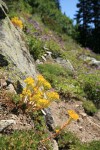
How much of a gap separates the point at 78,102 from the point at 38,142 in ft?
18.6

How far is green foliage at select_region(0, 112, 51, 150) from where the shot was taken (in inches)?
246

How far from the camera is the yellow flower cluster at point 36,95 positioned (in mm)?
7204

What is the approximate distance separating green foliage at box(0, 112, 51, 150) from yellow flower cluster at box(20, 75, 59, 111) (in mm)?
572

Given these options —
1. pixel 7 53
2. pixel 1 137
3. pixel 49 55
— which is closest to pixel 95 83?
pixel 49 55

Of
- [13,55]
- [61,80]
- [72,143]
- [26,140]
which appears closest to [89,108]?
[61,80]

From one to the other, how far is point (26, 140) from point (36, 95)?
3.73ft

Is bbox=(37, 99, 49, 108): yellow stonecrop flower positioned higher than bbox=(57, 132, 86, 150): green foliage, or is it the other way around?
bbox=(37, 99, 49, 108): yellow stonecrop flower

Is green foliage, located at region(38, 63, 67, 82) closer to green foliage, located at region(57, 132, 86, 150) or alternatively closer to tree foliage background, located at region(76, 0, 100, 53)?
green foliage, located at region(57, 132, 86, 150)

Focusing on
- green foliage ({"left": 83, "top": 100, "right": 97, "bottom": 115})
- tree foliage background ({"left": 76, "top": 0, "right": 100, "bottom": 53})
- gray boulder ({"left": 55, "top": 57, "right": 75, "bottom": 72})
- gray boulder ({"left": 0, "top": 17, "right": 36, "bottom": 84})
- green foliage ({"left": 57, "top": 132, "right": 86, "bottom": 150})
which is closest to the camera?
green foliage ({"left": 57, "top": 132, "right": 86, "bottom": 150})

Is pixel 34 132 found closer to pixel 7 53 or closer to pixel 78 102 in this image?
pixel 7 53

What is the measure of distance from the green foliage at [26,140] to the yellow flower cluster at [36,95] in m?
0.57

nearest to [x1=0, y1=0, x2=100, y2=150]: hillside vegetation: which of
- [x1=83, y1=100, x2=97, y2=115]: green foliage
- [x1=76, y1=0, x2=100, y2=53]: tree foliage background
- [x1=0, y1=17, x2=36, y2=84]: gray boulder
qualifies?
[x1=83, y1=100, x2=97, y2=115]: green foliage

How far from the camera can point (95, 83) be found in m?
14.5

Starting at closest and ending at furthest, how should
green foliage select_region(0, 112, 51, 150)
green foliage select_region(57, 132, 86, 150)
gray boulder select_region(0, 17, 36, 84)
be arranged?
green foliage select_region(0, 112, 51, 150), green foliage select_region(57, 132, 86, 150), gray boulder select_region(0, 17, 36, 84)
